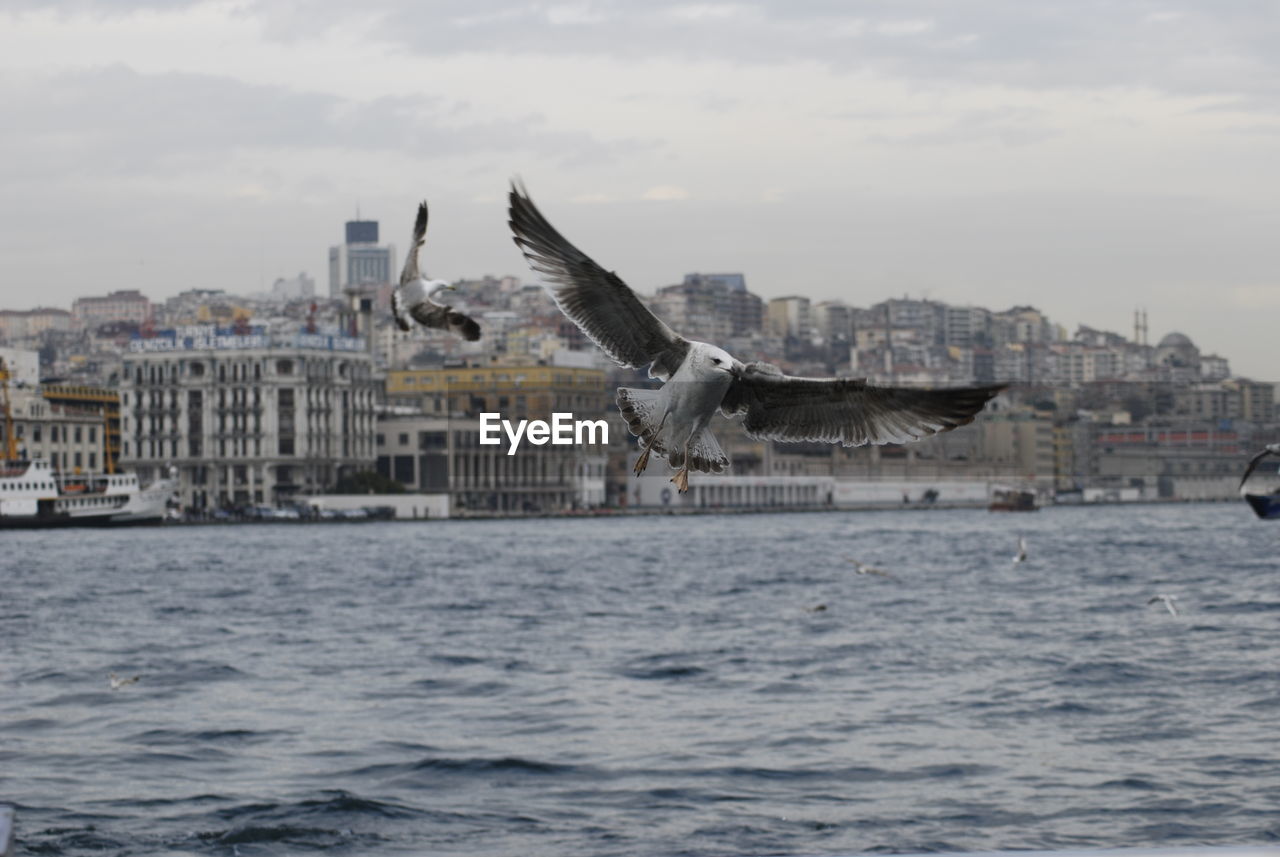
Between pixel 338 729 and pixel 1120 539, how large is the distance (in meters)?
36.6

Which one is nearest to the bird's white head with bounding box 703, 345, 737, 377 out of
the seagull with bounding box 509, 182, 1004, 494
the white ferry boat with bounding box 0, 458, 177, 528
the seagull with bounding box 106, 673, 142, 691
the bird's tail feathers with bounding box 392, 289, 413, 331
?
the seagull with bounding box 509, 182, 1004, 494

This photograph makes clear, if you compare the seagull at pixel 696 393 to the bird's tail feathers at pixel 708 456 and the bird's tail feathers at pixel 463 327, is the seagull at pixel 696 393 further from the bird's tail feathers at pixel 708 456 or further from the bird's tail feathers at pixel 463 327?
the bird's tail feathers at pixel 463 327

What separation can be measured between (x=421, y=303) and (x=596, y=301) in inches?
26.7

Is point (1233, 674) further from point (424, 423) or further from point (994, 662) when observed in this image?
point (424, 423)

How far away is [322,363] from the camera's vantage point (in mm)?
64375

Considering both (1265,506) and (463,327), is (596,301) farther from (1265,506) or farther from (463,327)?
(1265,506)

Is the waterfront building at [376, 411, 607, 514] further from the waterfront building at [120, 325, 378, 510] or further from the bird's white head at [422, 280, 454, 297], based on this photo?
the bird's white head at [422, 280, 454, 297]

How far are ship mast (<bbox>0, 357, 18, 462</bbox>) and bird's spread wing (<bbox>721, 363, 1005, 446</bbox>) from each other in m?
58.4

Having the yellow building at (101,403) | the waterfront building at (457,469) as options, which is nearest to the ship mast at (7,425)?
the yellow building at (101,403)

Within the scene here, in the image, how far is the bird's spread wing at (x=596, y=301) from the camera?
239cm

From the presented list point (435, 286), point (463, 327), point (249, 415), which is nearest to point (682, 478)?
point (463, 327)

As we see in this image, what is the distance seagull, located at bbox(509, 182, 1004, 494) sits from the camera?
2217mm

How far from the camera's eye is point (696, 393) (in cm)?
224

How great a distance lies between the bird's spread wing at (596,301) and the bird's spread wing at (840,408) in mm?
109
